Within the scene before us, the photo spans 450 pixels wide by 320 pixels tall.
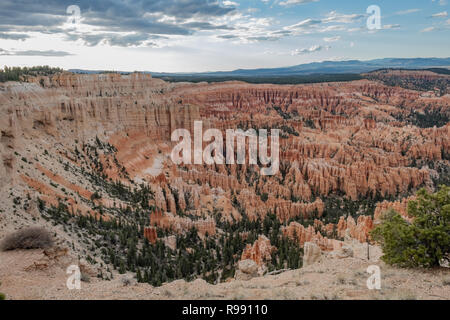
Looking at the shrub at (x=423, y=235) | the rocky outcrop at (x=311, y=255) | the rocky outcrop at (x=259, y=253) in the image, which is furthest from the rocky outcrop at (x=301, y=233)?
the shrub at (x=423, y=235)

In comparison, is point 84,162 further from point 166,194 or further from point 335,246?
point 335,246

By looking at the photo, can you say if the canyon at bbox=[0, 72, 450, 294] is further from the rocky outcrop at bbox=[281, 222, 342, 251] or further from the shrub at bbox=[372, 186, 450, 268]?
the shrub at bbox=[372, 186, 450, 268]

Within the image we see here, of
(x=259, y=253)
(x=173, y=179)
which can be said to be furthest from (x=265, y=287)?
(x=173, y=179)

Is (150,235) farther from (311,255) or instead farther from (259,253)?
(311,255)

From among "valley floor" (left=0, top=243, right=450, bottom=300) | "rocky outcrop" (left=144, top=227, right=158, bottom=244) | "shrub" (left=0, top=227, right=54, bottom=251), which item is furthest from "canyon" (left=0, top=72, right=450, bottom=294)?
"valley floor" (left=0, top=243, right=450, bottom=300)

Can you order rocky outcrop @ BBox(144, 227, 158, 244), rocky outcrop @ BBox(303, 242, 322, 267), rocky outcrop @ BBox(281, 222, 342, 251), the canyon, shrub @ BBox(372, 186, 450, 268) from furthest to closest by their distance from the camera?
rocky outcrop @ BBox(281, 222, 342, 251), rocky outcrop @ BBox(144, 227, 158, 244), the canyon, rocky outcrop @ BBox(303, 242, 322, 267), shrub @ BBox(372, 186, 450, 268)

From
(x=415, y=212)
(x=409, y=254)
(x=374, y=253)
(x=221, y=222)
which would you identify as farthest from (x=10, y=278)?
(x=221, y=222)
